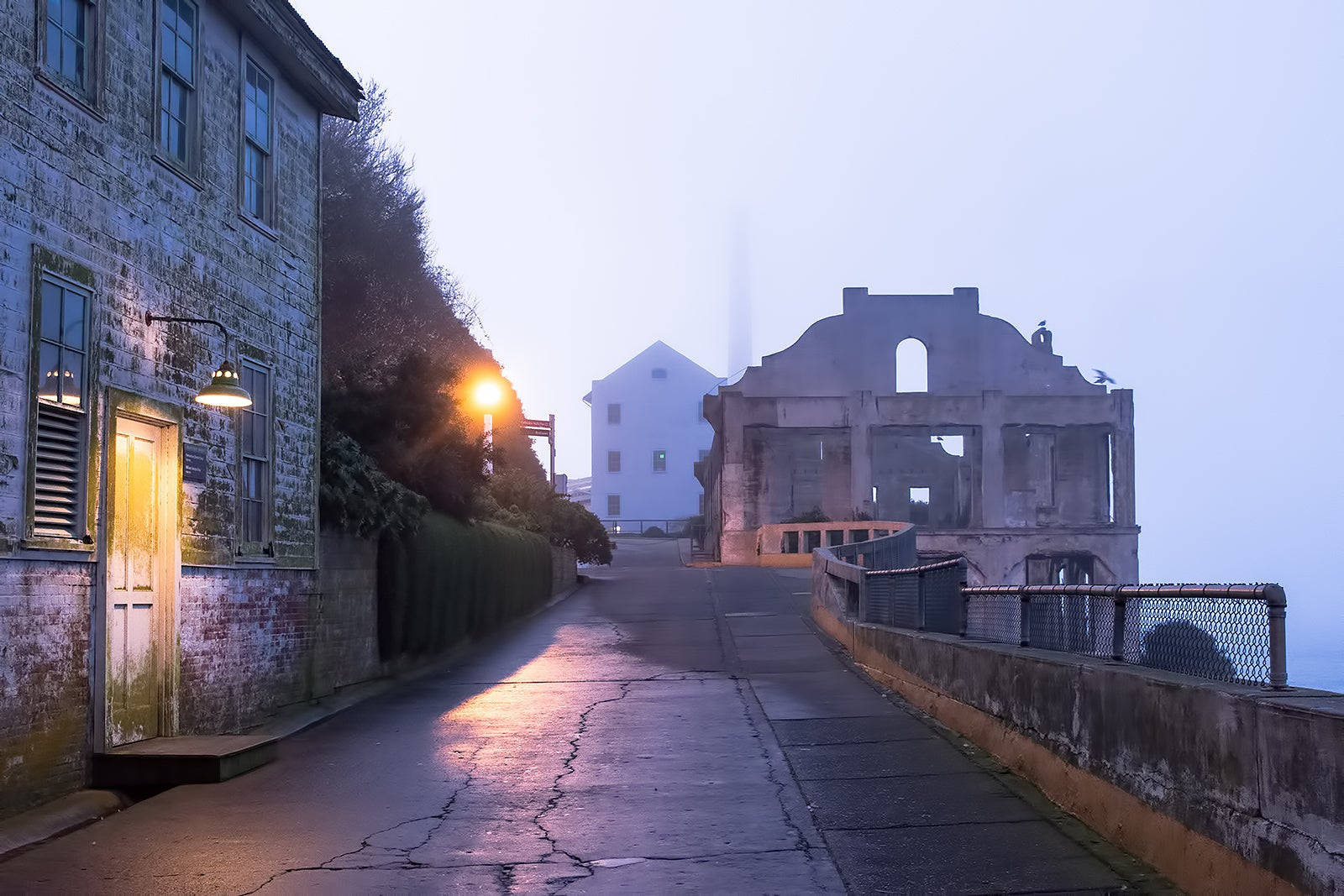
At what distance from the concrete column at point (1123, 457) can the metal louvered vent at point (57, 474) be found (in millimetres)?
43660

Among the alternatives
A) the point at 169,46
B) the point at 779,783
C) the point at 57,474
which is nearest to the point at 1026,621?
the point at 779,783

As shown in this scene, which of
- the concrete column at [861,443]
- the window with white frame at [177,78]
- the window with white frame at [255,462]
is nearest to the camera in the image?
the window with white frame at [177,78]

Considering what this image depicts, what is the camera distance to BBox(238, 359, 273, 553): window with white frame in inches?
533

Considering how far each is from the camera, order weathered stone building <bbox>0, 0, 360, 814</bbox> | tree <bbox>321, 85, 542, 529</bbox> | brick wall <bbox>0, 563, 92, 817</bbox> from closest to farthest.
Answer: brick wall <bbox>0, 563, 92, 817</bbox> < weathered stone building <bbox>0, 0, 360, 814</bbox> < tree <bbox>321, 85, 542, 529</bbox>

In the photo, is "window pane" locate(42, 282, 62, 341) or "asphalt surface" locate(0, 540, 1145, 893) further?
"window pane" locate(42, 282, 62, 341)

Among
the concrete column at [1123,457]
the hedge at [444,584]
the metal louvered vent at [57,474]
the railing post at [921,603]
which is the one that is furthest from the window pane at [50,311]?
the concrete column at [1123,457]

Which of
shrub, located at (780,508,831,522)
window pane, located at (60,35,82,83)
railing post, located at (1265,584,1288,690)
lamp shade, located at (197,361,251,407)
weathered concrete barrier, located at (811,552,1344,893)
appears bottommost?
weathered concrete barrier, located at (811,552,1344,893)

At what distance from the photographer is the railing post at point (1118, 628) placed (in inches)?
329

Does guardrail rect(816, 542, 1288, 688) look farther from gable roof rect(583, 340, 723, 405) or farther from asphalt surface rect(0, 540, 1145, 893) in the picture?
gable roof rect(583, 340, 723, 405)

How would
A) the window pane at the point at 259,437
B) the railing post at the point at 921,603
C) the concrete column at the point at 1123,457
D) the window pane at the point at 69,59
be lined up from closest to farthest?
1. the window pane at the point at 69,59
2. the window pane at the point at 259,437
3. the railing post at the point at 921,603
4. the concrete column at the point at 1123,457

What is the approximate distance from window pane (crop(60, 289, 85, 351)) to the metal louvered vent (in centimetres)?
51

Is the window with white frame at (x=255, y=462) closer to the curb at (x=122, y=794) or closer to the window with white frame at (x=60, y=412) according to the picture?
the curb at (x=122, y=794)

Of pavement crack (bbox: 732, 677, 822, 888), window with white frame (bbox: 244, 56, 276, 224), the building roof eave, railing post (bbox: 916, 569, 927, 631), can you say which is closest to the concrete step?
pavement crack (bbox: 732, 677, 822, 888)

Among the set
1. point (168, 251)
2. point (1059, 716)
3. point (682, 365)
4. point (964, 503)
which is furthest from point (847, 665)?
point (682, 365)
